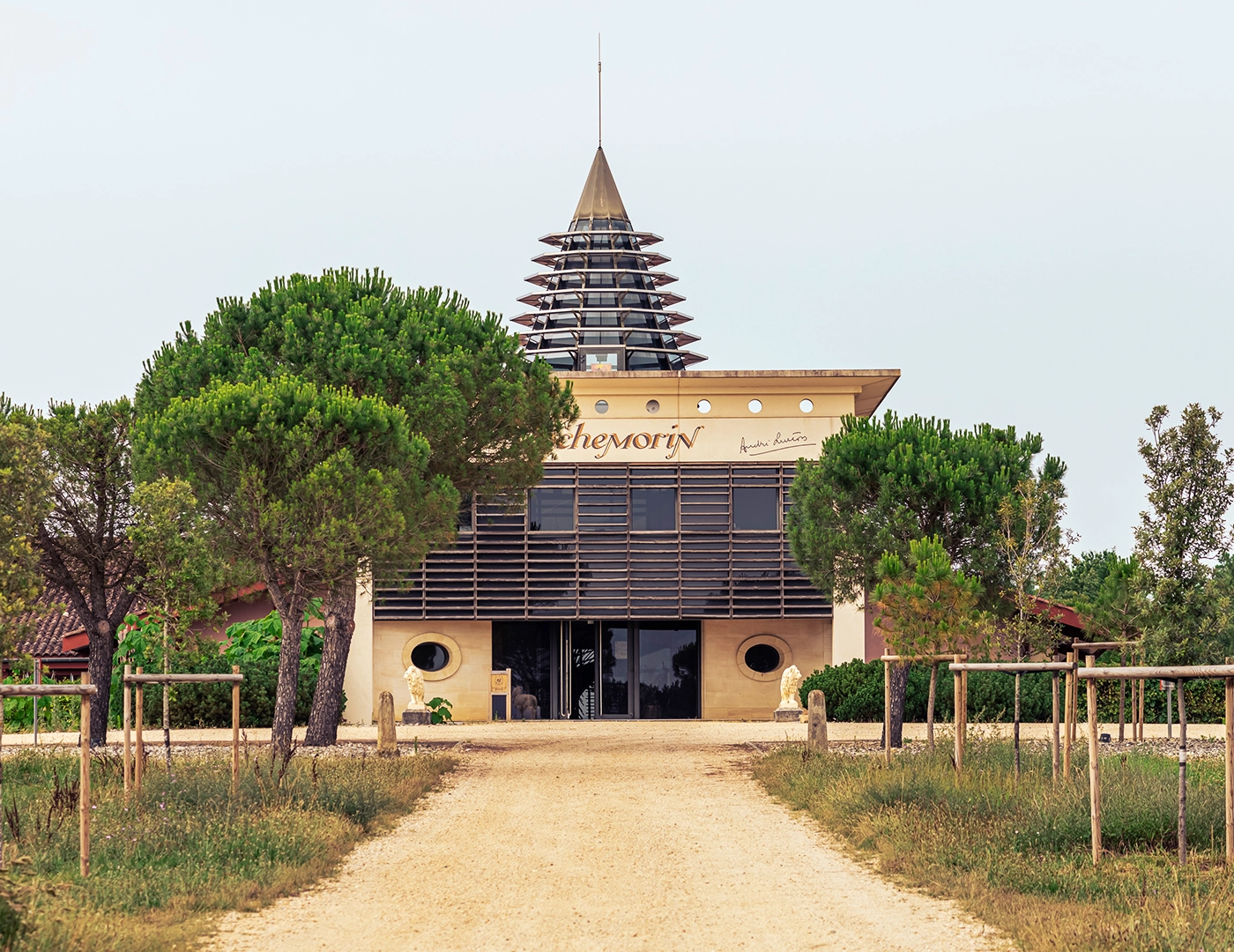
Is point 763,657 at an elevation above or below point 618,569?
below

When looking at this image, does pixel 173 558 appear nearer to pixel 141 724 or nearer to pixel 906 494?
pixel 141 724

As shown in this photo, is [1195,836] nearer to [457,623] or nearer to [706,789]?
[706,789]

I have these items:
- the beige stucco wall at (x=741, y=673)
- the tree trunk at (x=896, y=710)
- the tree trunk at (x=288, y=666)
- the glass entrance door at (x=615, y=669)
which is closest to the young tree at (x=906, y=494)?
the tree trunk at (x=896, y=710)

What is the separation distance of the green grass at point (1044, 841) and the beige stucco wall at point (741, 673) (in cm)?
1820

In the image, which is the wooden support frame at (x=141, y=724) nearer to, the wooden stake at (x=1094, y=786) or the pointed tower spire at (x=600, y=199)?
the wooden stake at (x=1094, y=786)

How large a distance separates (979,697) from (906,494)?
7.78 m

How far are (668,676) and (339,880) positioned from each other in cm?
2595

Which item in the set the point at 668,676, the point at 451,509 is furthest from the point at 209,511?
the point at 668,676

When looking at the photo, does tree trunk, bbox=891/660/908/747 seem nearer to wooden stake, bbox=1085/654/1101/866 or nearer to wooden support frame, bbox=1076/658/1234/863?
wooden stake, bbox=1085/654/1101/866

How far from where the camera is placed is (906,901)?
11289 mm

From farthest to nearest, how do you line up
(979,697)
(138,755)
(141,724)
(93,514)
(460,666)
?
(460,666) → (979,697) → (93,514) → (141,724) → (138,755)

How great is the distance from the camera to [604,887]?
39.5 ft

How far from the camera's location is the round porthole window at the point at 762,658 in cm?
3741

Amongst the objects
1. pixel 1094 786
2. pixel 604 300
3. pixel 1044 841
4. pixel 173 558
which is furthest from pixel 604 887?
pixel 604 300
